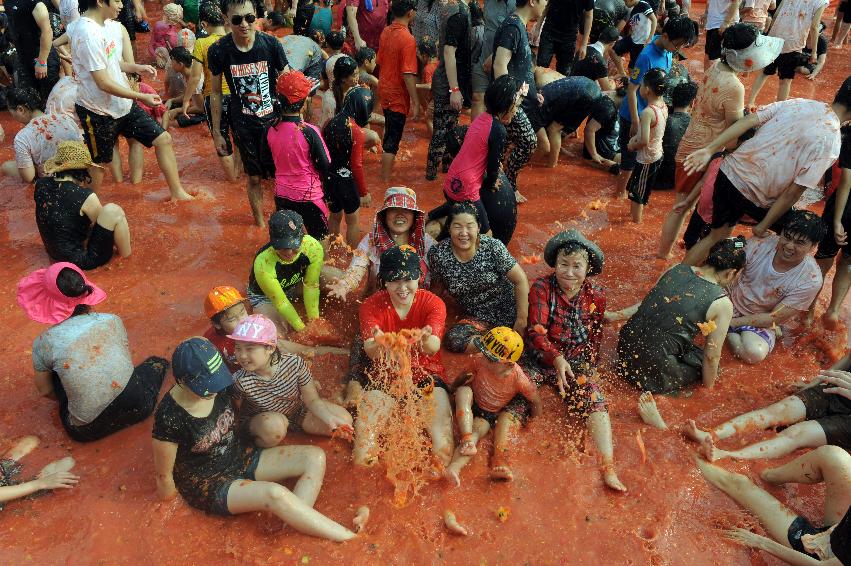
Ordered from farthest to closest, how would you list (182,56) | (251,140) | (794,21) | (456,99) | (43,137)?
(794,21), (182,56), (456,99), (43,137), (251,140)

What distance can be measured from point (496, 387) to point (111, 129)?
463 cm

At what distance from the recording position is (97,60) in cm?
543

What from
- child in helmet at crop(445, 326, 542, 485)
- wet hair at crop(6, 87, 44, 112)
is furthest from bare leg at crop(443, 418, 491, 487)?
wet hair at crop(6, 87, 44, 112)

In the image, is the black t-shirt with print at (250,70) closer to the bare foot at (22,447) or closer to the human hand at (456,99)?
the human hand at (456,99)

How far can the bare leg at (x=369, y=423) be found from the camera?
3.77m

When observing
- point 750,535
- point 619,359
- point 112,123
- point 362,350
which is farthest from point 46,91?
point 750,535

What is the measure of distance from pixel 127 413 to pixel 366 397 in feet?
4.96

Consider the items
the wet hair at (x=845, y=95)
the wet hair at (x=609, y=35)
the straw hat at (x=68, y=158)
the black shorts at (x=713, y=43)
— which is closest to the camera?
the wet hair at (x=845, y=95)

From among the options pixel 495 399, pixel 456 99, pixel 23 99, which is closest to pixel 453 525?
pixel 495 399

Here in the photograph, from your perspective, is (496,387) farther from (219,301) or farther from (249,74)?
(249,74)

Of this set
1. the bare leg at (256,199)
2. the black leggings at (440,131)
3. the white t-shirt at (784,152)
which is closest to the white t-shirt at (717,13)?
the black leggings at (440,131)

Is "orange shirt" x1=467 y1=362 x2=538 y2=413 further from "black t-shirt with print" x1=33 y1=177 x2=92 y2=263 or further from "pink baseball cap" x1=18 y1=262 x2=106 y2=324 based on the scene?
"black t-shirt with print" x1=33 y1=177 x2=92 y2=263

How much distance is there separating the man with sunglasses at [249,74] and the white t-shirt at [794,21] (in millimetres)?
7049

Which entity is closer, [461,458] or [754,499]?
[754,499]
